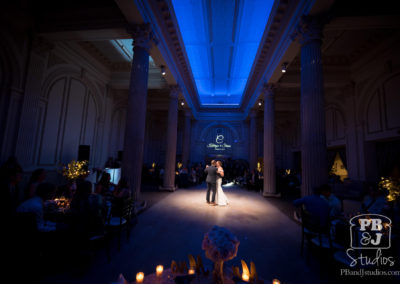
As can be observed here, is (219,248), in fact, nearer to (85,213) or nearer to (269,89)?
(85,213)

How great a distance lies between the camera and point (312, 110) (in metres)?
4.13

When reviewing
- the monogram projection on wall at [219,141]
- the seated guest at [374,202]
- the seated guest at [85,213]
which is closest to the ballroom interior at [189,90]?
the seated guest at [85,213]

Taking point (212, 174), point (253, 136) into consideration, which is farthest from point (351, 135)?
point (212, 174)

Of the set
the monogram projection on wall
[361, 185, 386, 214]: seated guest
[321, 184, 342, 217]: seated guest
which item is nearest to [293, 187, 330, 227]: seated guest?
[321, 184, 342, 217]: seated guest

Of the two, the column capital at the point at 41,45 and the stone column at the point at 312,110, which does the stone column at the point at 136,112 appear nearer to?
the column capital at the point at 41,45

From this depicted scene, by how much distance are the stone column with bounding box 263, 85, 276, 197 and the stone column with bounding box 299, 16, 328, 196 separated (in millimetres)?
3720

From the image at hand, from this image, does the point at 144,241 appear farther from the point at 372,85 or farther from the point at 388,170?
the point at 372,85

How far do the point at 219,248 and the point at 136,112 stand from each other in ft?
14.7

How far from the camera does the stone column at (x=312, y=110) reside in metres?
3.96

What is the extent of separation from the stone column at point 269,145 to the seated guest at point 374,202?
4.14 meters

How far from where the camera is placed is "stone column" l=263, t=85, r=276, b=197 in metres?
7.79

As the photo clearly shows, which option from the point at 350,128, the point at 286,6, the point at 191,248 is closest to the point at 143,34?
the point at 286,6

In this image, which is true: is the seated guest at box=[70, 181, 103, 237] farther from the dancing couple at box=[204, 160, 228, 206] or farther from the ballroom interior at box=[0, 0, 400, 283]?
the dancing couple at box=[204, 160, 228, 206]

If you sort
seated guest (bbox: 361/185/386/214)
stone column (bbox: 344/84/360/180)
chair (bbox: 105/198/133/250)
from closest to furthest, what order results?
chair (bbox: 105/198/133/250) < seated guest (bbox: 361/185/386/214) < stone column (bbox: 344/84/360/180)
